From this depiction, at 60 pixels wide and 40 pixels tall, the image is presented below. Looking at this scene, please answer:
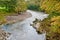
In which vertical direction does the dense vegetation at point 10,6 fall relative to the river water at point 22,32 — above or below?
below

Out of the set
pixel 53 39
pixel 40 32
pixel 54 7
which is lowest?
pixel 40 32

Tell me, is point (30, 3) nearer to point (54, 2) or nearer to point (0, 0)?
point (0, 0)

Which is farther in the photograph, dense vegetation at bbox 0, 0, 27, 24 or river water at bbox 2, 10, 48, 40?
dense vegetation at bbox 0, 0, 27, 24

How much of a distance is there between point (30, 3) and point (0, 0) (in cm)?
3731

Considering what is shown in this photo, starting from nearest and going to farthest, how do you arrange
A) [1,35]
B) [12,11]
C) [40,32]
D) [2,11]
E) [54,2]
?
[54,2] < [1,35] < [40,32] < [2,11] < [12,11]

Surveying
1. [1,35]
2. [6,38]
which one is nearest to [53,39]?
[6,38]

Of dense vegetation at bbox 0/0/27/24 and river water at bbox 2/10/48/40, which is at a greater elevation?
river water at bbox 2/10/48/40

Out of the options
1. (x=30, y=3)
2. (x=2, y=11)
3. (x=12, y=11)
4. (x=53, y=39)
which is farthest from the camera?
(x=30, y=3)

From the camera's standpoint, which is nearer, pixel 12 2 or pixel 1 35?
pixel 1 35

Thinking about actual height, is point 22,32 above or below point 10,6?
above

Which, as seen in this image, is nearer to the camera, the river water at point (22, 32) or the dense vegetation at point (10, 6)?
the river water at point (22, 32)

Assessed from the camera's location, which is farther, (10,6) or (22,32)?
(10,6)

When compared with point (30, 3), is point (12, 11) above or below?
above

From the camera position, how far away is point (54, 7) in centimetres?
1369
